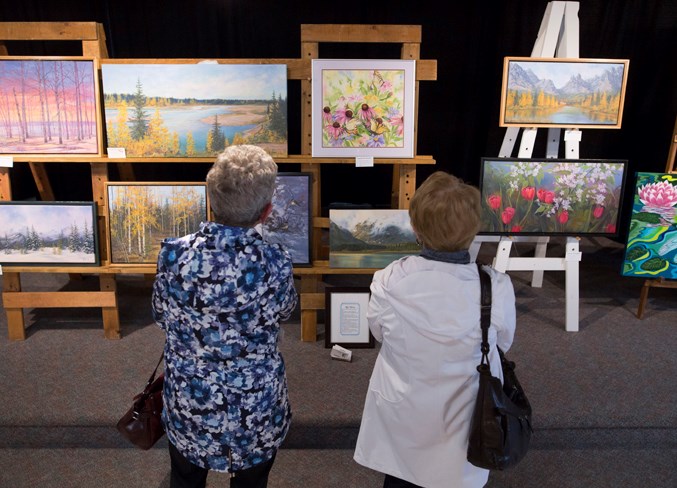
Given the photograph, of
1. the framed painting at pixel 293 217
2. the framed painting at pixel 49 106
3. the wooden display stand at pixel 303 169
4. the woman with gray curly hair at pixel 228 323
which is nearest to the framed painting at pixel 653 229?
the wooden display stand at pixel 303 169

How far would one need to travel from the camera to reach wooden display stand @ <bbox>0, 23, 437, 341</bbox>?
2.80m

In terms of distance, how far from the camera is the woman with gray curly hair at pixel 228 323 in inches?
53.9

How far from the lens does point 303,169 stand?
116 inches

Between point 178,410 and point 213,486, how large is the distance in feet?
2.53

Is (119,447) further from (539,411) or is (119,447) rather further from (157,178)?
(157,178)

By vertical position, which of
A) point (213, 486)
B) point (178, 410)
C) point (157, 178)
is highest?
point (157, 178)

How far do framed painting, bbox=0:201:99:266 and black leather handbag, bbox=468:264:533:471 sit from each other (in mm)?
2225

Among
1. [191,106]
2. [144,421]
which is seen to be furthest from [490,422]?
[191,106]

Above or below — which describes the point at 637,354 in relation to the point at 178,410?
below

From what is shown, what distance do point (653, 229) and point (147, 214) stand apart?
9.15 ft

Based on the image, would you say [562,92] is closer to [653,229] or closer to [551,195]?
[551,195]

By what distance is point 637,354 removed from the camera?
2.96 meters

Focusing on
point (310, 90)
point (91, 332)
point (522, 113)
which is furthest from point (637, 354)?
point (91, 332)

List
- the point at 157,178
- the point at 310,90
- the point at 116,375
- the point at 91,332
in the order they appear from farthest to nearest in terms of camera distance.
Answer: the point at 157,178 < the point at 91,332 < the point at 310,90 < the point at 116,375
